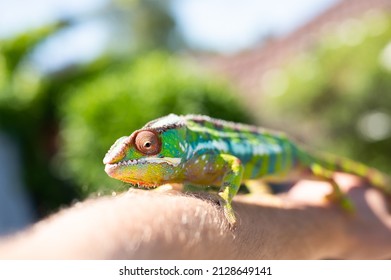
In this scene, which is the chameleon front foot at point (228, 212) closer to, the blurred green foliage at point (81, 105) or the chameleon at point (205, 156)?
the chameleon at point (205, 156)

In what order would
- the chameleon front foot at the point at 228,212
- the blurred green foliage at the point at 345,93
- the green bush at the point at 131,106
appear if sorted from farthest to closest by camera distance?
the blurred green foliage at the point at 345,93, the green bush at the point at 131,106, the chameleon front foot at the point at 228,212

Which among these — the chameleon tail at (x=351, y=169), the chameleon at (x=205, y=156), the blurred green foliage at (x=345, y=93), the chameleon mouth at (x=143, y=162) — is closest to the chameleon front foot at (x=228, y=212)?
the chameleon at (x=205, y=156)

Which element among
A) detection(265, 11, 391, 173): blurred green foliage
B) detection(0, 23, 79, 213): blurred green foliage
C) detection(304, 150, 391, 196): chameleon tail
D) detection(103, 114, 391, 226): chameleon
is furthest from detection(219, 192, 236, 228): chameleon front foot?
detection(265, 11, 391, 173): blurred green foliage

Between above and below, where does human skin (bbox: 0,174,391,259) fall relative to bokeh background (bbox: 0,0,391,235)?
below

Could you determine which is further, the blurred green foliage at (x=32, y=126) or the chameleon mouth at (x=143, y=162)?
the blurred green foliage at (x=32, y=126)

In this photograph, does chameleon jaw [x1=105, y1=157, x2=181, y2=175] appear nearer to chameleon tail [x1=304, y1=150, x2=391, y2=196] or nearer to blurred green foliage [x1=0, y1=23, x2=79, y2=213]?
chameleon tail [x1=304, y1=150, x2=391, y2=196]

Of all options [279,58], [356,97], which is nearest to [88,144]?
[356,97]

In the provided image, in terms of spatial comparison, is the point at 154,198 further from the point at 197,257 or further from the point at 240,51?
the point at 240,51
